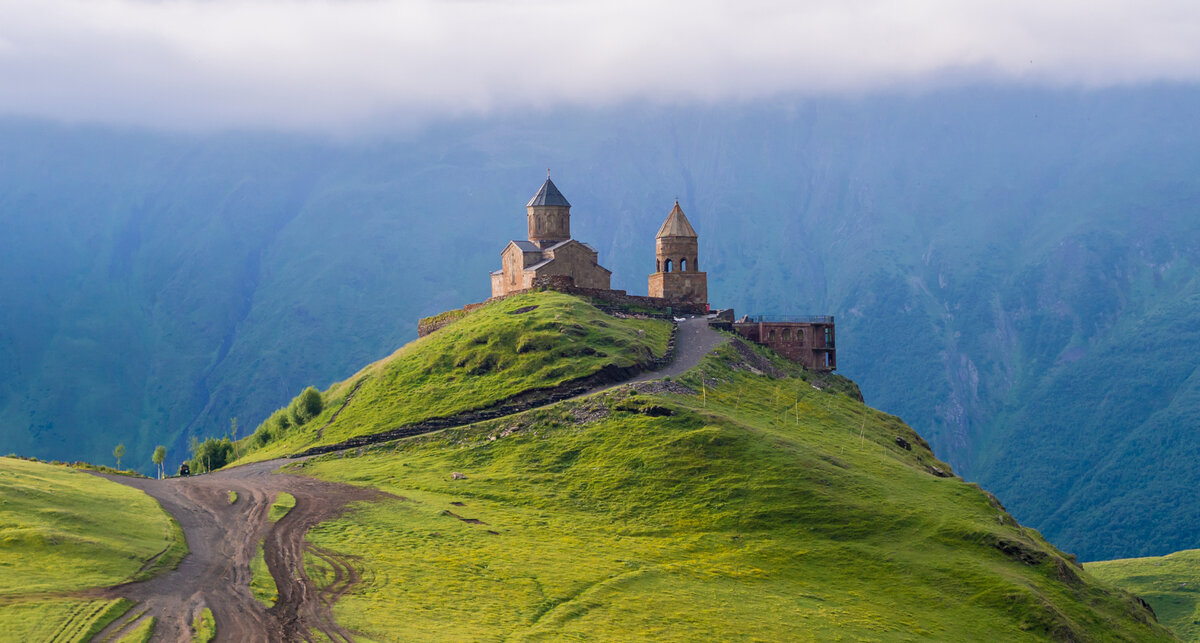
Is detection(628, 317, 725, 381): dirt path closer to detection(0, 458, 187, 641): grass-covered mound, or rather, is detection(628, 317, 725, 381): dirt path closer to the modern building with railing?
the modern building with railing

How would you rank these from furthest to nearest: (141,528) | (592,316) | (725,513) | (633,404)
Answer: (592,316) < (633,404) < (725,513) < (141,528)

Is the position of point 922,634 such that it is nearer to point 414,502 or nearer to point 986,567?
point 986,567

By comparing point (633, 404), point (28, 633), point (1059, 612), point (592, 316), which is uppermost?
point (592, 316)

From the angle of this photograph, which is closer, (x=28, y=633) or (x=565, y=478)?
(x=28, y=633)

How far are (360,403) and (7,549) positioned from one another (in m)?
42.7

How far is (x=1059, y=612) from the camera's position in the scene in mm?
61875

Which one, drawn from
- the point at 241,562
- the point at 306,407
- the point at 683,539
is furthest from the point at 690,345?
the point at 241,562

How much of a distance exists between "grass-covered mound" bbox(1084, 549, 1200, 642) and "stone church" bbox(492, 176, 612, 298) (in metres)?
58.6

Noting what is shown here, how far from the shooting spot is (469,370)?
292 ft

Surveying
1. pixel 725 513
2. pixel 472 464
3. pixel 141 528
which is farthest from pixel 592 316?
pixel 141 528

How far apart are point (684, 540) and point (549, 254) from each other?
56.3 metres

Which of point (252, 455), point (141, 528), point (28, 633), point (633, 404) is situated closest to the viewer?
point (28, 633)

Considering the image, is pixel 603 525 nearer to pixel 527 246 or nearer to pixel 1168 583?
pixel 527 246

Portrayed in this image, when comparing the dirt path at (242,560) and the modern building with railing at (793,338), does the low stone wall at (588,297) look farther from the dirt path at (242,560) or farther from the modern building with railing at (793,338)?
the dirt path at (242,560)
